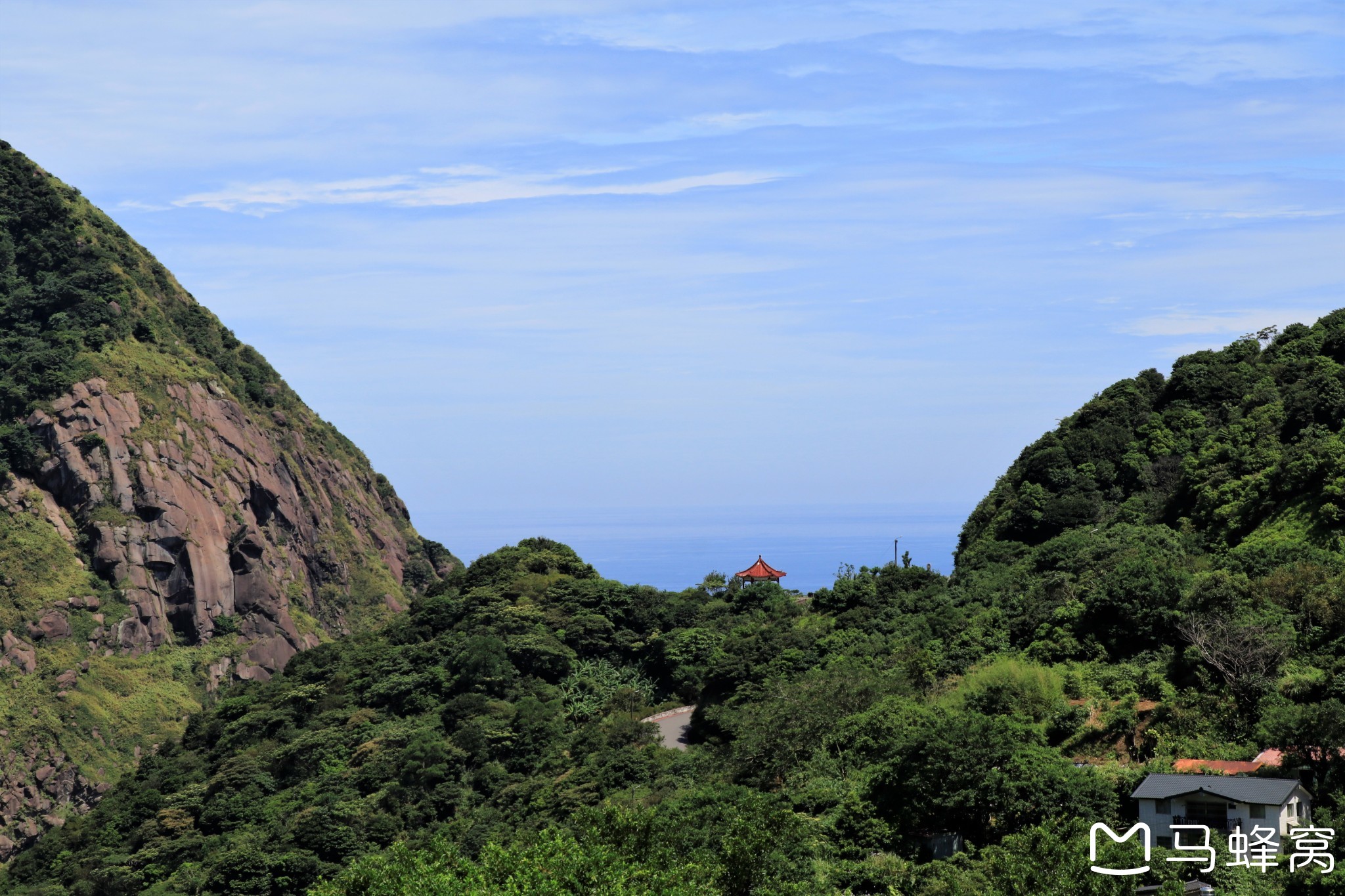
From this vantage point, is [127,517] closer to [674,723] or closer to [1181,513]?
[674,723]

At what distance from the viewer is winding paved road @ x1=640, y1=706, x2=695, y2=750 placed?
216 ft

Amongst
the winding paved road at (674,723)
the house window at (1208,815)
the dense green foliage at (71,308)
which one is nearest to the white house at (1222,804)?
the house window at (1208,815)

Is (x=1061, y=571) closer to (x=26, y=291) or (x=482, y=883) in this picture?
(x=482, y=883)

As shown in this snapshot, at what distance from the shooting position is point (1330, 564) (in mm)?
49531

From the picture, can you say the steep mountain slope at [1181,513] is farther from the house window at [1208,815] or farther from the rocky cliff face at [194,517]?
the rocky cliff face at [194,517]

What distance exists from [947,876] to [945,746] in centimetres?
560

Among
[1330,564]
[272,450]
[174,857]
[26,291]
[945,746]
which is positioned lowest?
[174,857]

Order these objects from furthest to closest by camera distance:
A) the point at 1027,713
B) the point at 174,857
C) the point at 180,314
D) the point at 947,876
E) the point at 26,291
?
the point at 180,314
the point at 26,291
the point at 174,857
the point at 1027,713
the point at 947,876

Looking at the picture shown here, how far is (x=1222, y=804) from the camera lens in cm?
3656

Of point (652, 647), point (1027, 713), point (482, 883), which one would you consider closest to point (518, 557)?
point (652, 647)

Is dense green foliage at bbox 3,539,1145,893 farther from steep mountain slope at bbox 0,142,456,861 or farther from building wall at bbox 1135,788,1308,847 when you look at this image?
steep mountain slope at bbox 0,142,456,861

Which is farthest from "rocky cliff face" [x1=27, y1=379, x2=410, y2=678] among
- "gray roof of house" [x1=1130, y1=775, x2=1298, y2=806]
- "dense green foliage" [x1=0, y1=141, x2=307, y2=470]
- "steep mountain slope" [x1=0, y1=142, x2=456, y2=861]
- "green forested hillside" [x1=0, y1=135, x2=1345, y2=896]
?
"gray roof of house" [x1=1130, y1=775, x2=1298, y2=806]

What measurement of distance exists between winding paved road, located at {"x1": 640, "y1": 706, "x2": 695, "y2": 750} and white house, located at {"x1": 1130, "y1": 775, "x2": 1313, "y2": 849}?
28.7 metres

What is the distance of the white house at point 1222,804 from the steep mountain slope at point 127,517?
266 feet
